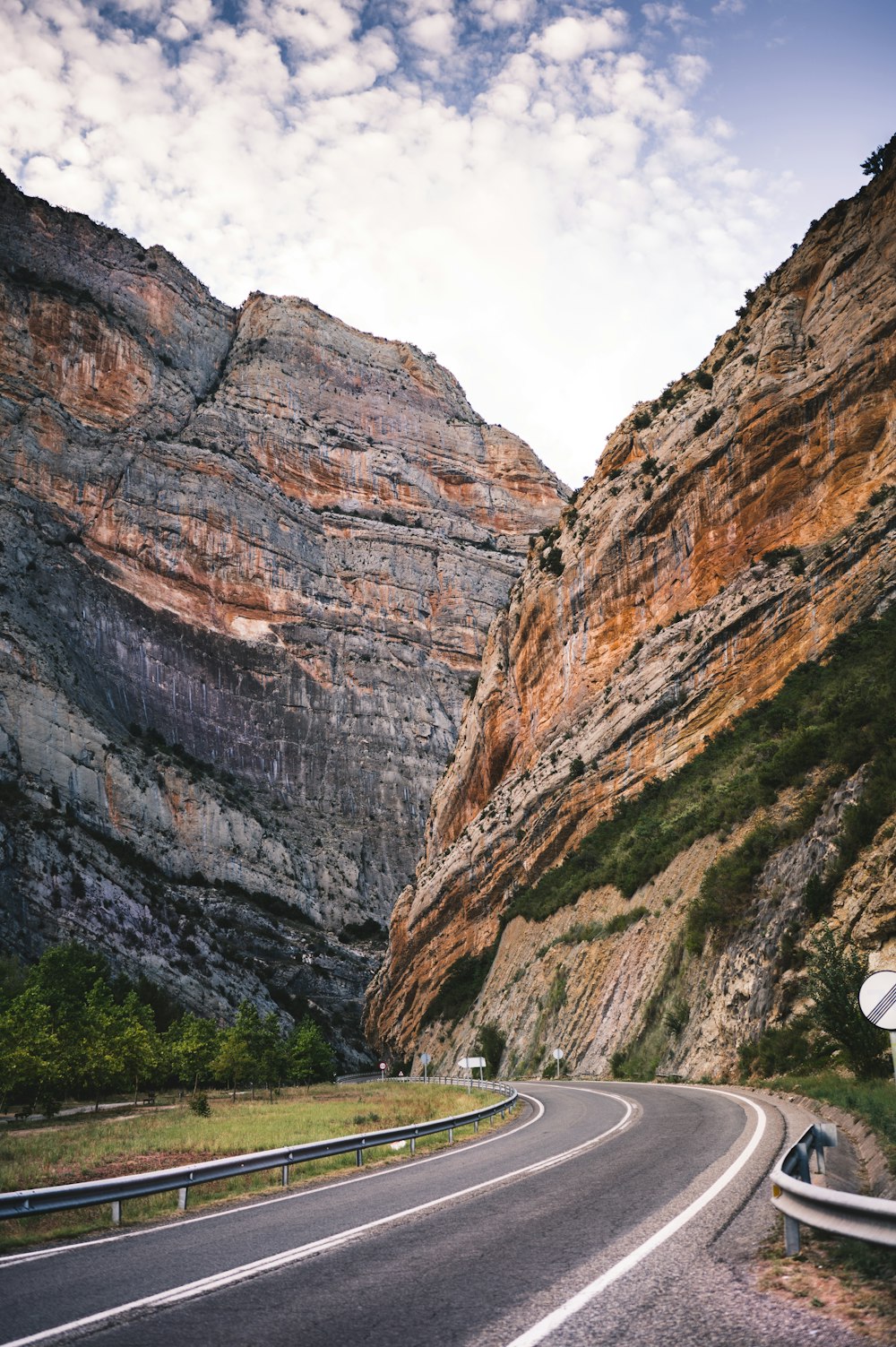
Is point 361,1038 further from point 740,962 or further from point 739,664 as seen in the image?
point 740,962

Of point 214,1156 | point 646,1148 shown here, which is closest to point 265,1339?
point 646,1148

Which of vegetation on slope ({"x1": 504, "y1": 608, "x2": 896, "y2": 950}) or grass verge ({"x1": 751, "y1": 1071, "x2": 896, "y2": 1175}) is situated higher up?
vegetation on slope ({"x1": 504, "y1": 608, "x2": 896, "y2": 950})

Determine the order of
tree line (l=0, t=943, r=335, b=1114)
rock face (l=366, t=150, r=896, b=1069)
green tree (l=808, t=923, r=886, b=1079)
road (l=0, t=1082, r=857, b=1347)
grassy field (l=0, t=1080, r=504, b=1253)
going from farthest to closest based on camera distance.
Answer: rock face (l=366, t=150, r=896, b=1069) → tree line (l=0, t=943, r=335, b=1114) → green tree (l=808, t=923, r=886, b=1079) → grassy field (l=0, t=1080, r=504, b=1253) → road (l=0, t=1082, r=857, b=1347)

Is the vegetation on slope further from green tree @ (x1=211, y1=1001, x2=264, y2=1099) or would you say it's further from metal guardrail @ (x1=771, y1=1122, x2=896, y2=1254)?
green tree @ (x1=211, y1=1001, x2=264, y2=1099)

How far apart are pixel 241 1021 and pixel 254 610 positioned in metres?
74.7

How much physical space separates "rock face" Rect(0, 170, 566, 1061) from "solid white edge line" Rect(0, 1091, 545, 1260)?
5754 cm

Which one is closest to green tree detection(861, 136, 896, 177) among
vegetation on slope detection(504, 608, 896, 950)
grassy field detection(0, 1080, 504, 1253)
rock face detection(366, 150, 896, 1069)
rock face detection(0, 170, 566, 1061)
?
rock face detection(366, 150, 896, 1069)

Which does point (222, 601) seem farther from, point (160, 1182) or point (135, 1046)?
point (160, 1182)

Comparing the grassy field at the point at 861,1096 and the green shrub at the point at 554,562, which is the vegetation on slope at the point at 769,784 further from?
the green shrub at the point at 554,562

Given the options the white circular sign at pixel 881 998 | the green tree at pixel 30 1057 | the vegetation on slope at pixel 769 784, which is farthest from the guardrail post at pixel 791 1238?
the green tree at pixel 30 1057

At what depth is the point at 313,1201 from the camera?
30.7ft

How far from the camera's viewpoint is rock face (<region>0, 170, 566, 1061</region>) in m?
78.6

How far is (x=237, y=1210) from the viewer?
30.4ft

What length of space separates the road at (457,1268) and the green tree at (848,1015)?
184 inches
